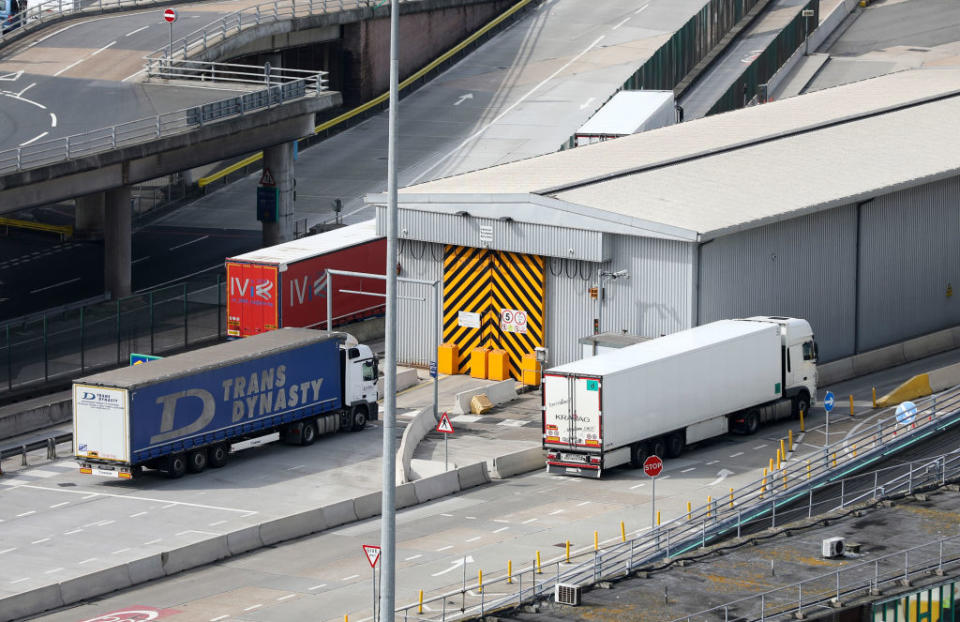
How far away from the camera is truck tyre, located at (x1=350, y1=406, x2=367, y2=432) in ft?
175

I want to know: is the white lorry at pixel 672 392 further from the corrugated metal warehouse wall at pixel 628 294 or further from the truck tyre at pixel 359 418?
the truck tyre at pixel 359 418

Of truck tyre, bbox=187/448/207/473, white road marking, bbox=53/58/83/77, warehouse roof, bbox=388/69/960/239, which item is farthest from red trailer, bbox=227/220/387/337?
white road marking, bbox=53/58/83/77

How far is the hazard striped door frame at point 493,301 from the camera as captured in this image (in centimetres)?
5725

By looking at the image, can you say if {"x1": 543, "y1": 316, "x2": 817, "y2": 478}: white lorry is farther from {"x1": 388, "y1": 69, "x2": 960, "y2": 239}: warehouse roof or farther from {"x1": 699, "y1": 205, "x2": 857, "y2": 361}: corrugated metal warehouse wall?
{"x1": 388, "y1": 69, "x2": 960, "y2": 239}: warehouse roof

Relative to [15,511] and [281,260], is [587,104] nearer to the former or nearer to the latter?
[281,260]

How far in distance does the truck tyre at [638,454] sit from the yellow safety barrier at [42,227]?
39620mm

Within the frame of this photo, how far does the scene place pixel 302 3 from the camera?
308 ft

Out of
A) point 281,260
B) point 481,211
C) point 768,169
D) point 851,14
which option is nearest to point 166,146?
point 281,260

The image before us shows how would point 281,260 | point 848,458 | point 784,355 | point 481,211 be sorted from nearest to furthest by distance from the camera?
point 848,458, point 784,355, point 481,211, point 281,260

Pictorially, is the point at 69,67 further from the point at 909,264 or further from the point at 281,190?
the point at 909,264

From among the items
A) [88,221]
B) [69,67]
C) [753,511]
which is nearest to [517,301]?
[753,511]

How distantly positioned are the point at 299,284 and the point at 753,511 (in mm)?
24873

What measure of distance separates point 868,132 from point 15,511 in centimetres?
3765

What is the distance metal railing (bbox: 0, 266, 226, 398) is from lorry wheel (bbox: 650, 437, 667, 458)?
20.1m
